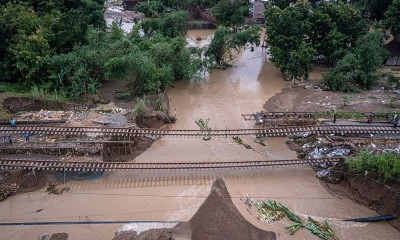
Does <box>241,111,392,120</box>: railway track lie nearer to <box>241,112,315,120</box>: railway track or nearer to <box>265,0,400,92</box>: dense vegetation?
<box>241,112,315,120</box>: railway track

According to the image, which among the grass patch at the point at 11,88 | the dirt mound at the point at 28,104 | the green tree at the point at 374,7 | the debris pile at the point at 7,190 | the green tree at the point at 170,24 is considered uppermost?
the green tree at the point at 374,7

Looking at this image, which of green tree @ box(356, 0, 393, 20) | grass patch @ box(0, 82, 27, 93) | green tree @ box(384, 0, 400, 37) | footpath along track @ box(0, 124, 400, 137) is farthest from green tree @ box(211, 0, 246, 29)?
grass patch @ box(0, 82, 27, 93)

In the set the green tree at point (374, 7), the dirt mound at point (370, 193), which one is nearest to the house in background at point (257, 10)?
the green tree at point (374, 7)

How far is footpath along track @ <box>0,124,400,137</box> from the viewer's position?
64.7 feet

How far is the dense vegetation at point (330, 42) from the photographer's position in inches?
1046

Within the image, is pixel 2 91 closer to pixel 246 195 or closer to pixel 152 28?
pixel 152 28

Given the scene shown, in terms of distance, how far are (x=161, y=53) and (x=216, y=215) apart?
14304 millimetres

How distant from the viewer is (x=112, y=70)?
24625 mm

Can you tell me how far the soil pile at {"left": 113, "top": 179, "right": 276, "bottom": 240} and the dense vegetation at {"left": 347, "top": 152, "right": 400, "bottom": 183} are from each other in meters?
5.11

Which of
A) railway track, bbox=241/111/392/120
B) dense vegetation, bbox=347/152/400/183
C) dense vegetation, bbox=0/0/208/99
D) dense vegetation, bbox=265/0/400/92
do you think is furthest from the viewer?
dense vegetation, bbox=265/0/400/92

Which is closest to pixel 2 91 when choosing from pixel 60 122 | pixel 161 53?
pixel 60 122

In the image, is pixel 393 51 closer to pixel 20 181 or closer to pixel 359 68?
pixel 359 68

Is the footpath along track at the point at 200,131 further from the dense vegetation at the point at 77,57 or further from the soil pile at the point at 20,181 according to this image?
the dense vegetation at the point at 77,57

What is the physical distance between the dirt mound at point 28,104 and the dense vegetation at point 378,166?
681 inches
